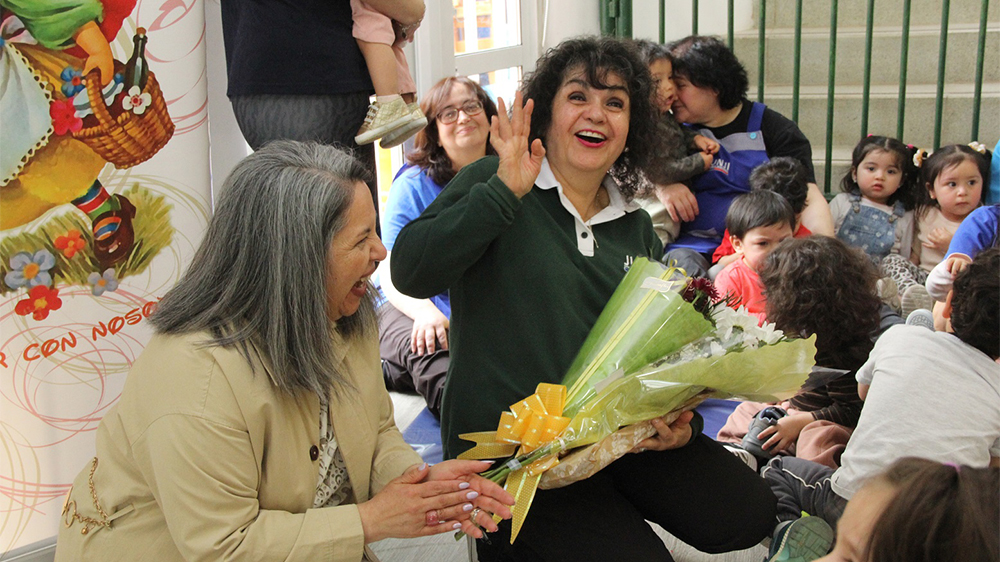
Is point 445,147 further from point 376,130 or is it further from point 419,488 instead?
point 419,488

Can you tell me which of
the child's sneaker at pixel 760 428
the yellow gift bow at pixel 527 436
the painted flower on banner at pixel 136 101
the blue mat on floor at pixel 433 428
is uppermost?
the painted flower on banner at pixel 136 101

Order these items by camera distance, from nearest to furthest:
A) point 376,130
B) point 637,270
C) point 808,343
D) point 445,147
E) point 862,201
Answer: point 808,343
point 637,270
point 376,130
point 445,147
point 862,201

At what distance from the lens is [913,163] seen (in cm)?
388

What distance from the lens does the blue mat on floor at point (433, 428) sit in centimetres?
275

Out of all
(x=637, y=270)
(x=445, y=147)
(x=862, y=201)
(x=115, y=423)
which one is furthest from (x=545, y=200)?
(x=862, y=201)

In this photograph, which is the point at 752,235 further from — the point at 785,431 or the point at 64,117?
the point at 64,117

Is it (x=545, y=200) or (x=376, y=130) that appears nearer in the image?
(x=545, y=200)

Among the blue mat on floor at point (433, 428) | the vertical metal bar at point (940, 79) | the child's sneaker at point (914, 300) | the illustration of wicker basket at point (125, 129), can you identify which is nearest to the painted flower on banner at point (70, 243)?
the illustration of wicker basket at point (125, 129)

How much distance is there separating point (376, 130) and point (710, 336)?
100cm

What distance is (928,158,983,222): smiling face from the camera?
12.0 ft

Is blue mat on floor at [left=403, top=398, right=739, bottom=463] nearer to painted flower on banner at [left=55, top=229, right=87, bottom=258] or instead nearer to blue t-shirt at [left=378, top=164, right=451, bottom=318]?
blue t-shirt at [left=378, top=164, right=451, bottom=318]

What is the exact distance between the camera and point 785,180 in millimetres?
3531

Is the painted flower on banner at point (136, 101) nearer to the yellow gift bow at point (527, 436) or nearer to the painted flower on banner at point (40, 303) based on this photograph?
the painted flower on banner at point (40, 303)

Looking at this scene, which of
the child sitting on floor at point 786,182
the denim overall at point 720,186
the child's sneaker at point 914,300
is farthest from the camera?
the denim overall at point 720,186
